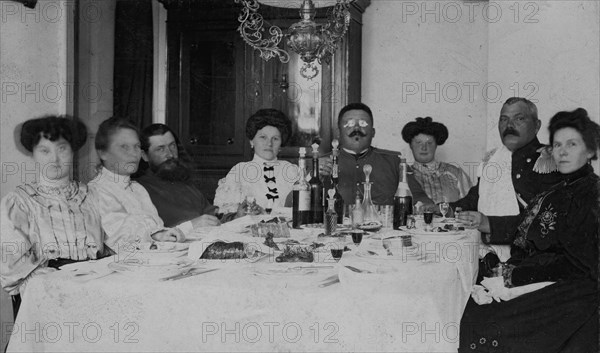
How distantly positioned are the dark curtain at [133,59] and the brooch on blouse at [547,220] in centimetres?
331

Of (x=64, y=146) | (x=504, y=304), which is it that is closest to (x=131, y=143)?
(x=64, y=146)

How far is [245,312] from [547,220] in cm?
144

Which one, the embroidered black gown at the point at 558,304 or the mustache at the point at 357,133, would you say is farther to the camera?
the mustache at the point at 357,133

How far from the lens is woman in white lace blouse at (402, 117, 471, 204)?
4.37 metres

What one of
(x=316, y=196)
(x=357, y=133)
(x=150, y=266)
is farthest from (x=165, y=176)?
(x=150, y=266)

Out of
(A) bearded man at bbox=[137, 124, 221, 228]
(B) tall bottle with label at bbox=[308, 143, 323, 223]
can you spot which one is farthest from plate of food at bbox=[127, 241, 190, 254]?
(A) bearded man at bbox=[137, 124, 221, 228]

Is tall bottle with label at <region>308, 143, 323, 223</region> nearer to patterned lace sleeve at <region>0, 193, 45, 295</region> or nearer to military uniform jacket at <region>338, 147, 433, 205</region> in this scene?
military uniform jacket at <region>338, 147, 433, 205</region>

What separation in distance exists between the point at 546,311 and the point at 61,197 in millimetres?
1803

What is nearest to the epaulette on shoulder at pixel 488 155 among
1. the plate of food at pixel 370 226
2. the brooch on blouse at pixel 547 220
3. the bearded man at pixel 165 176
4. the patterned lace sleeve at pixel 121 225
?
the brooch on blouse at pixel 547 220

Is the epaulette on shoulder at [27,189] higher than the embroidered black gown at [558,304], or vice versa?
the epaulette on shoulder at [27,189]

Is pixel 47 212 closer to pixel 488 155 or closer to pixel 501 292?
pixel 501 292

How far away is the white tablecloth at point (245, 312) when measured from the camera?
1506 mm

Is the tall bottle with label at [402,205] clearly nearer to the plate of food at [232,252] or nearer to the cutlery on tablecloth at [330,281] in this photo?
the plate of food at [232,252]

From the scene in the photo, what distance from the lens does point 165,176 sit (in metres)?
3.38
